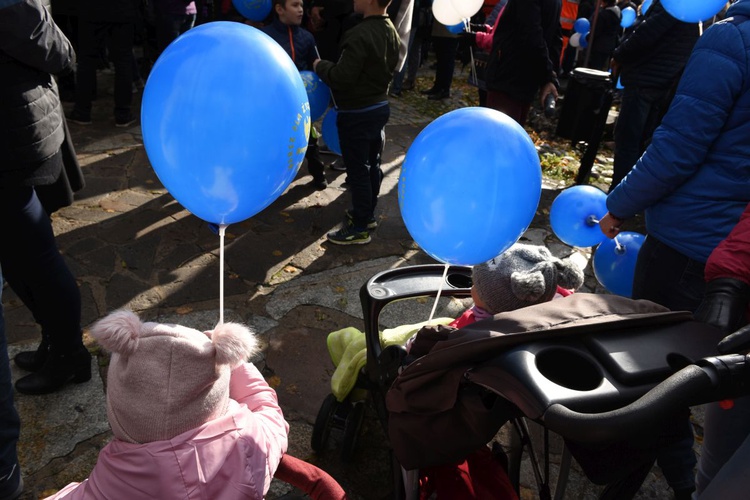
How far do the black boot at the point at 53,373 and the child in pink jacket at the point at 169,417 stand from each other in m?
1.14

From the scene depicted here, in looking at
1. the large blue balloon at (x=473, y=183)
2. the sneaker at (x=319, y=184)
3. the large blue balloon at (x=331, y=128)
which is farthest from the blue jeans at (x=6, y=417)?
the sneaker at (x=319, y=184)

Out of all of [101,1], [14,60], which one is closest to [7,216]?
[14,60]

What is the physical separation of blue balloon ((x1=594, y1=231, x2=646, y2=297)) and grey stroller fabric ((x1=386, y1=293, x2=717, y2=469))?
1.92 meters

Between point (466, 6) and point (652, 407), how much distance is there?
4712mm

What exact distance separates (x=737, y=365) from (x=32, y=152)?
7.17 ft

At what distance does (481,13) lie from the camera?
9.78m

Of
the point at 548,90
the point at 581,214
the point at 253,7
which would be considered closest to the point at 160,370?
the point at 581,214

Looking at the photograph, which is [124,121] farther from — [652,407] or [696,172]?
[652,407]

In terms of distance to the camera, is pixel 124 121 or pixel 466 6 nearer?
pixel 466 6

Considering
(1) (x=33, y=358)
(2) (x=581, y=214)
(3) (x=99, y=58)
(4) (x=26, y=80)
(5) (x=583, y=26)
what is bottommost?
(1) (x=33, y=358)

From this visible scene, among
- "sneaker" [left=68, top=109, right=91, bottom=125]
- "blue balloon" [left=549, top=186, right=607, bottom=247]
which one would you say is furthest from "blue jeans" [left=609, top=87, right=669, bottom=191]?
"sneaker" [left=68, top=109, right=91, bottom=125]

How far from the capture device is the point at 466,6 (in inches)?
199

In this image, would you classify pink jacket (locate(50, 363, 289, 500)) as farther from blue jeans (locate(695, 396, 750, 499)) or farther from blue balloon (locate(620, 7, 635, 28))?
blue balloon (locate(620, 7, 635, 28))

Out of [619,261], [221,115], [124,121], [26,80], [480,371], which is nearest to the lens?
[480,371]
